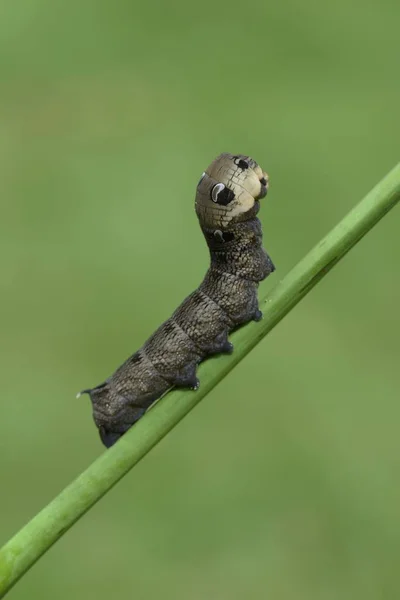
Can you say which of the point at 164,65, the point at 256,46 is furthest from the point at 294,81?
the point at 164,65

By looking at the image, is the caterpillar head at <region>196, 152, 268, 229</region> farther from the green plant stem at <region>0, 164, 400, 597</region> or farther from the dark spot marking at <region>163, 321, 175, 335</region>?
the green plant stem at <region>0, 164, 400, 597</region>

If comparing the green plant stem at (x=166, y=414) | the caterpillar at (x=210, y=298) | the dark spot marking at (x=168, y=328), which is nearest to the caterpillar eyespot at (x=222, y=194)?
the caterpillar at (x=210, y=298)

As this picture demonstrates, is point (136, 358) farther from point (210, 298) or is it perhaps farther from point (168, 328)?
point (210, 298)

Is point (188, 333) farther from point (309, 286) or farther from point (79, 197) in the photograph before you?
point (79, 197)

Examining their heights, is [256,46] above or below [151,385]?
above

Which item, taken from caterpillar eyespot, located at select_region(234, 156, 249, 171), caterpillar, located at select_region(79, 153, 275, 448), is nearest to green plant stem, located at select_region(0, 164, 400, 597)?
caterpillar, located at select_region(79, 153, 275, 448)
